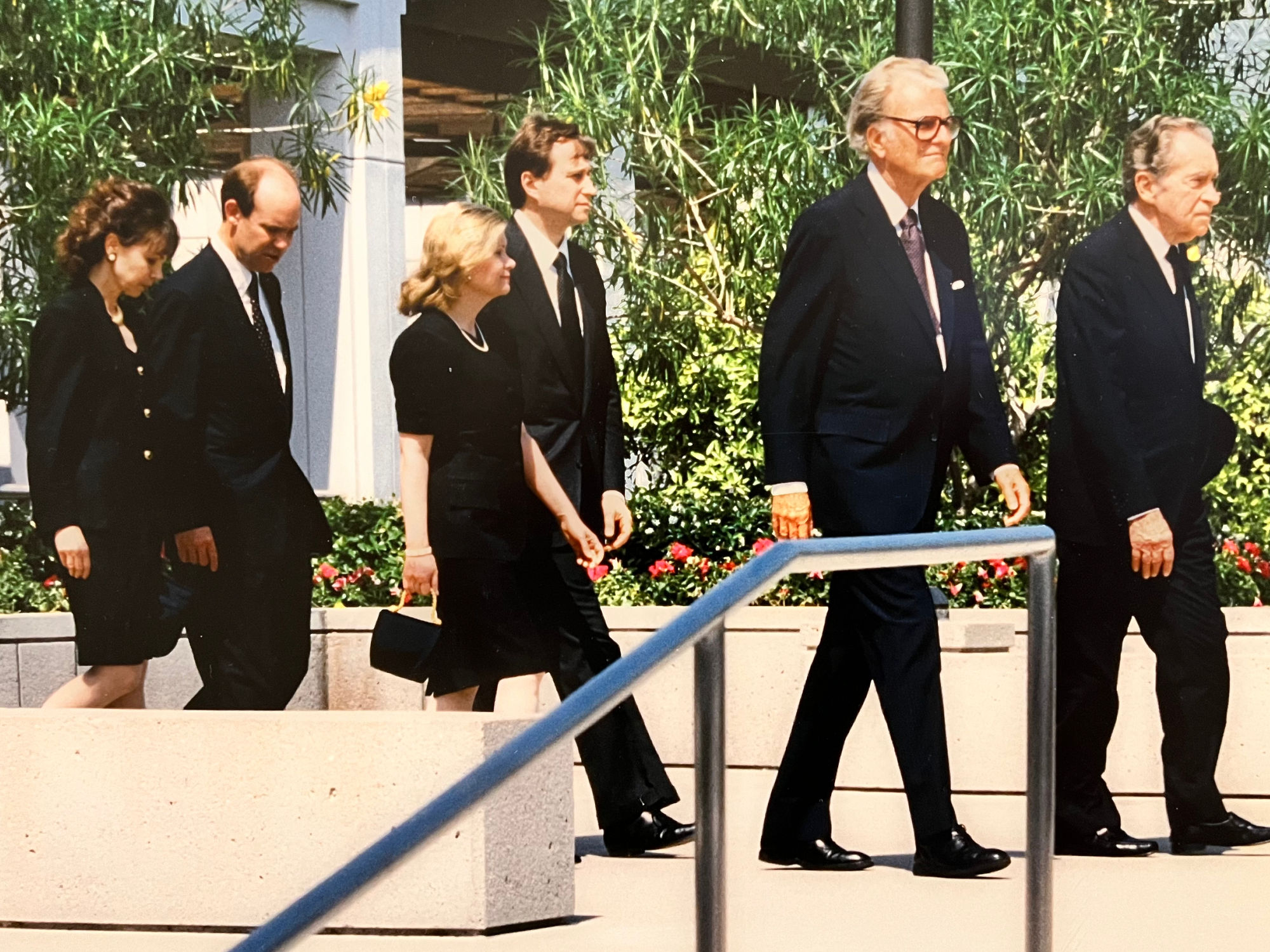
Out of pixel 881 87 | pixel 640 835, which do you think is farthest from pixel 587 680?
pixel 881 87

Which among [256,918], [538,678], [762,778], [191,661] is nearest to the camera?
[762,778]

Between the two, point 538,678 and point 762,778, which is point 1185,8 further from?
point 762,778

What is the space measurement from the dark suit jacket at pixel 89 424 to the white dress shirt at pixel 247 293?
0.32 m

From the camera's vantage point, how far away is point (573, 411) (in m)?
5.52

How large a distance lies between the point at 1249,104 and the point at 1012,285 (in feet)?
2.75

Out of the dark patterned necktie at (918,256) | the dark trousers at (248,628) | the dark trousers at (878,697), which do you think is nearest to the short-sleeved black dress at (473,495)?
the dark trousers at (248,628)

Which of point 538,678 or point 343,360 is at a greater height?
point 343,360

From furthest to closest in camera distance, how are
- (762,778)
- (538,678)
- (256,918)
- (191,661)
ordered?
1. (191,661)
2. (538,678)
3. (256,918)
4. (762,778)

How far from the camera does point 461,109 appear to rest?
572 centimetres

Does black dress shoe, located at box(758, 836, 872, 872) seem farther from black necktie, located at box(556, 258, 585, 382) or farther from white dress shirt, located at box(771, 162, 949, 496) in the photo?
black necktie, located at box(556, 258, 585, 382)

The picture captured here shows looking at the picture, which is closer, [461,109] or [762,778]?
[762,778]

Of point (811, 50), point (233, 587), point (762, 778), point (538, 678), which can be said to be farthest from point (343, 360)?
point (762, 778)

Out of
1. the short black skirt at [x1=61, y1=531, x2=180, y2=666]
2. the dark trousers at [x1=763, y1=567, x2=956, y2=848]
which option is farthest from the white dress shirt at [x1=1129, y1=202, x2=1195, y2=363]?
the short black skirt at [x1=61, y1=531, x2=180, y2=666]

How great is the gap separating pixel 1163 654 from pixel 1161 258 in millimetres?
1102
